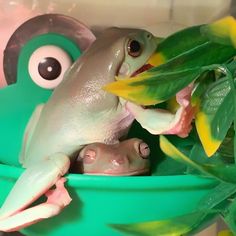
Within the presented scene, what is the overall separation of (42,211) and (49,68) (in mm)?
261

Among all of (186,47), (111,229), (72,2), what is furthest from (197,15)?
(111,229)

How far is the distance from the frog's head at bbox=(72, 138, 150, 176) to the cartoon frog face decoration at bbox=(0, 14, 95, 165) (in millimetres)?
150

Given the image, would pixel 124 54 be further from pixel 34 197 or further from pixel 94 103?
pixel 34 197

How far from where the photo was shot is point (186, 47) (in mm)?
571

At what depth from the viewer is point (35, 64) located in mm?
735

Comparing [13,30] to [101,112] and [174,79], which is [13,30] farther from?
[174,79]

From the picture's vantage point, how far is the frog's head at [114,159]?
0.55 meters

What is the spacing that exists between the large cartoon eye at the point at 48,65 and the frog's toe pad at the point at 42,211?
0.24 meters

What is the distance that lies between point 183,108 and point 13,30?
37 centimetres

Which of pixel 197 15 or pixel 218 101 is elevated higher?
pixel 197 15

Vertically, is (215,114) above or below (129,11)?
below

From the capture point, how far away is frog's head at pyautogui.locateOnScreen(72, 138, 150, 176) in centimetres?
55

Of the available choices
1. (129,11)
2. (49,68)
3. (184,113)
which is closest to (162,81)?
(184,113)

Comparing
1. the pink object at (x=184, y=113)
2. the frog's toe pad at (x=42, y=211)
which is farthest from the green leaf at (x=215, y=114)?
the frog's toe pad at (x=42, y=211)
